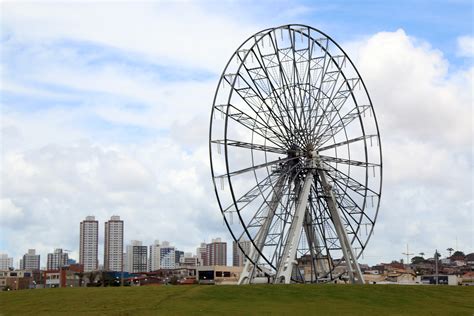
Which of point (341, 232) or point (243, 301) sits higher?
point (341, 232)

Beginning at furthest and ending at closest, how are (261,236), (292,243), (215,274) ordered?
1. (215,274)
2. (261,236)
3. (292,243)

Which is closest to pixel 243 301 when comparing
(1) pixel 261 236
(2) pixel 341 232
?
(1) pixel 261 236

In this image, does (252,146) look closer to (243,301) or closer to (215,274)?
(243,301)

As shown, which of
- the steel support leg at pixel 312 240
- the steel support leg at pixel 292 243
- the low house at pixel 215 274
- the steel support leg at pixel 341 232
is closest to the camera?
the steel support leg at pixel 292 243

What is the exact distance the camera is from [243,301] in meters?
54.3

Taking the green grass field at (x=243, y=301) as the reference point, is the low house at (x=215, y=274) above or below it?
above

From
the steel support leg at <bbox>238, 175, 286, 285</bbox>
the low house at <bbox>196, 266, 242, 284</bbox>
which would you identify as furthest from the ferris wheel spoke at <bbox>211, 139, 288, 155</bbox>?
the low house at <bbox>196, 266, 242, 284</bbox>

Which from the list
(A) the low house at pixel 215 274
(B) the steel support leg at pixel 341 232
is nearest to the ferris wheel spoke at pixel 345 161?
(B) the steel support leg at pixel 341 232

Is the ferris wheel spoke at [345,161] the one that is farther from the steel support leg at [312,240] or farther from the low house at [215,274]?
the low house at [215,274]

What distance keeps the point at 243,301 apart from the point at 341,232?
69.4ft

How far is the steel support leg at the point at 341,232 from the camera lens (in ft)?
238

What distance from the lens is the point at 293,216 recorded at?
227 feet

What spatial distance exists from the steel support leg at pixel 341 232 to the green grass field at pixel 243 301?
8.59m

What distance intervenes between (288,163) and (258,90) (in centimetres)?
786
